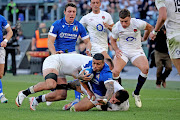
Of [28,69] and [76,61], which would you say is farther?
[28,69]

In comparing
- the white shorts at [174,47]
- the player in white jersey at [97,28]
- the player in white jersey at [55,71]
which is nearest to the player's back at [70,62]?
the player in white jersey at [55,71]

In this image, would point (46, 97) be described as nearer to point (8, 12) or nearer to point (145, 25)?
point (145, 25)

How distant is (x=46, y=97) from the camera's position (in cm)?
917

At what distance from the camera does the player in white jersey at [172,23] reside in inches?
317

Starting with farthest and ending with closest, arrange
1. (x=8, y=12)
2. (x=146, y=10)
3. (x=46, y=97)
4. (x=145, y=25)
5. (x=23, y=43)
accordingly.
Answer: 1. (x=8, y=12)
2. (x=23, y=43)
3. (x=146, y=10)
4. (x=145, y=25)
5. (x=46, y=97)

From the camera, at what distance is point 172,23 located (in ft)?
27.3

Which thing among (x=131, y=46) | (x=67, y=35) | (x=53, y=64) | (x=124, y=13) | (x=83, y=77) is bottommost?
(x=83, y=77)

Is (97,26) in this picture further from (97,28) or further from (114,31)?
(114,31)

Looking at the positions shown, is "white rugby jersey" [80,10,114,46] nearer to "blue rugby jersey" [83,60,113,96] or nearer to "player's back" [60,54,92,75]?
"player's back" [60,54,92,75]

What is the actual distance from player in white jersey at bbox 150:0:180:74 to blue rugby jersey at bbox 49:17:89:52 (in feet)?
9.76

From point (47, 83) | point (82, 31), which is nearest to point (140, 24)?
point (82, 31)

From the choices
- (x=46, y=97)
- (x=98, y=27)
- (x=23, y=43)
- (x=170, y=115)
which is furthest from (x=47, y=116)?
(x=23, y=43)

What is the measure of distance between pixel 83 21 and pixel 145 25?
270 cm

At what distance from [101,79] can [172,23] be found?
171 cm
